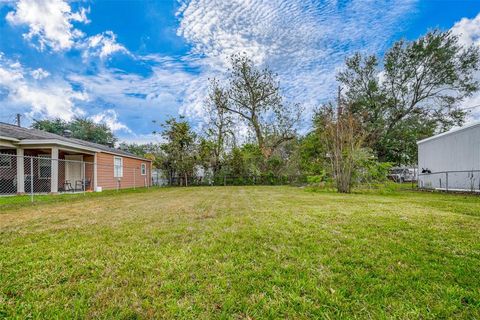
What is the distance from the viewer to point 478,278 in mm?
1822

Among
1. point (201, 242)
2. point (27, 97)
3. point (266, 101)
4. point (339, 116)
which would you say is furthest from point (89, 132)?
point (201, 242)

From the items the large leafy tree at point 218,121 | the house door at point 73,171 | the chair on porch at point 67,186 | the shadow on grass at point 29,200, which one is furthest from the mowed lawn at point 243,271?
the large leafy tree at point 218,121

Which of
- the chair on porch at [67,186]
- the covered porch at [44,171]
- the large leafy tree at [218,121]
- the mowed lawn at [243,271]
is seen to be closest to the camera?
the mowed lawn at [243,271]

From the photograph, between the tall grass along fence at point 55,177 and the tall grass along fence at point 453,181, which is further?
the tall grass along fence at point 55,177

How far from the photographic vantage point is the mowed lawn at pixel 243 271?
1.49 m

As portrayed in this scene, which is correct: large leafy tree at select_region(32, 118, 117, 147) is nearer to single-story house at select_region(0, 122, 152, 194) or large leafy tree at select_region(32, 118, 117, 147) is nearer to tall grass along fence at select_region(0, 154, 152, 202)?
single-story house at select_region(0, 122, 152, 194)

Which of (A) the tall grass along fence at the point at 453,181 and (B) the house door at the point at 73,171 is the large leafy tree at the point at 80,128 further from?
(A) the tall grass along fence at the point at 453,181

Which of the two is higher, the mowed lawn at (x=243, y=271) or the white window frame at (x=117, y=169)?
the white window frame at (x=117, y=169)

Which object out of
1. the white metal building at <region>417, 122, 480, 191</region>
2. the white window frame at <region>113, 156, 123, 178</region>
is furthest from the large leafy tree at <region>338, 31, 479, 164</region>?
the white window frame at <region>113, 156, 123, 178</region>

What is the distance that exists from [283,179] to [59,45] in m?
17.1

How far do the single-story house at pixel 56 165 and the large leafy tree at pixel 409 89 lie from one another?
1729 cm

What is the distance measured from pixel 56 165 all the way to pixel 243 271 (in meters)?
11.4

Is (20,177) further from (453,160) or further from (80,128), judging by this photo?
(453,160)

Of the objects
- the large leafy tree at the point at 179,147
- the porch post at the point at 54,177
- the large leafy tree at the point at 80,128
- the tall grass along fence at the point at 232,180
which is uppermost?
the large leafy tree at the point at 80,128
